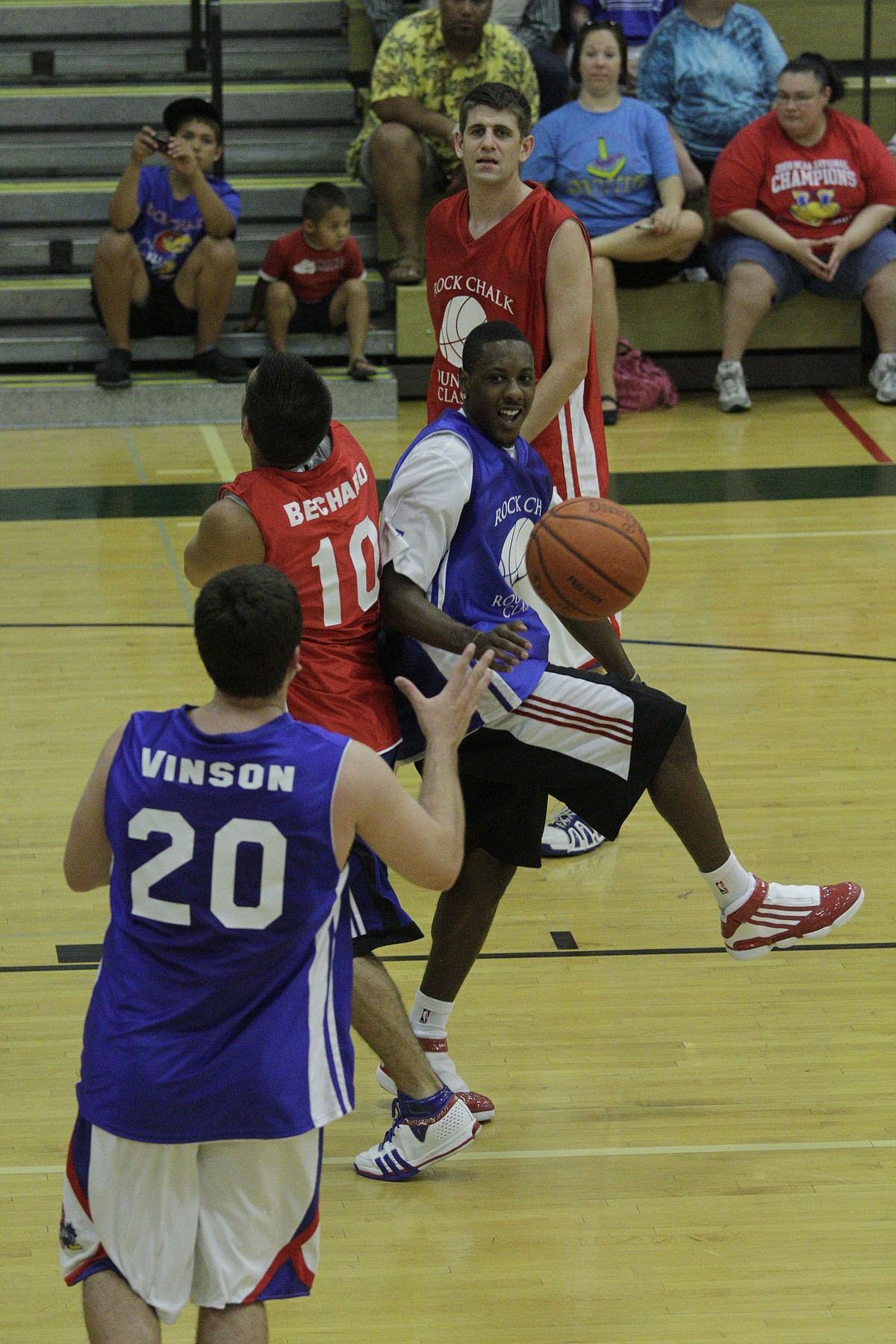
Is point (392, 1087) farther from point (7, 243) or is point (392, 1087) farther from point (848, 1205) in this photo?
point (7, 243)

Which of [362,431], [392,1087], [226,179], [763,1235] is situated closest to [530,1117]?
[392,1087]

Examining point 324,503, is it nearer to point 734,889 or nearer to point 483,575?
point 483,575

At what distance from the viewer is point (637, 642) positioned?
19.0ft

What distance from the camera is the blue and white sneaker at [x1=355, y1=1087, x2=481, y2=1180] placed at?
3.00 meters

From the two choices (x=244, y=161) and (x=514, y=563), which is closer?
(x=514, y=563)

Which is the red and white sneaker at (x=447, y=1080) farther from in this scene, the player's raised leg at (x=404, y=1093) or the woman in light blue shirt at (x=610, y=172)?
the woman in light blue shirt at (x=610, y=172)

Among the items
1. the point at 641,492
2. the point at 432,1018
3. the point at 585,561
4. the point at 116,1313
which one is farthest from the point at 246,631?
the point at 641,492

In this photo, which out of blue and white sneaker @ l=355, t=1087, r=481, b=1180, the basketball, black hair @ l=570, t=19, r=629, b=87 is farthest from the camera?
black hair @ l=570, t=19, r=629, b=87

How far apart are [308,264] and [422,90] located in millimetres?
1102

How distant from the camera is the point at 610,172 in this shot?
28.8 ft

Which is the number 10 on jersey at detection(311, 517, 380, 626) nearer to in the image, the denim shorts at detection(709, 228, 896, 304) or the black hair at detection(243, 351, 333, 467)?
the black hair at detection(243, 351, 333, 467)

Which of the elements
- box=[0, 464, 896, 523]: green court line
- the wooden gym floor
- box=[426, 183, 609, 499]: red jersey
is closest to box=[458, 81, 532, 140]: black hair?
box=[426, 183, 609, 499]: red jersey

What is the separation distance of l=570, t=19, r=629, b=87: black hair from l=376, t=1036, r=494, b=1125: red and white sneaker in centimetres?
675

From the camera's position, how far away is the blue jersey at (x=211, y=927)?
2.06 m
